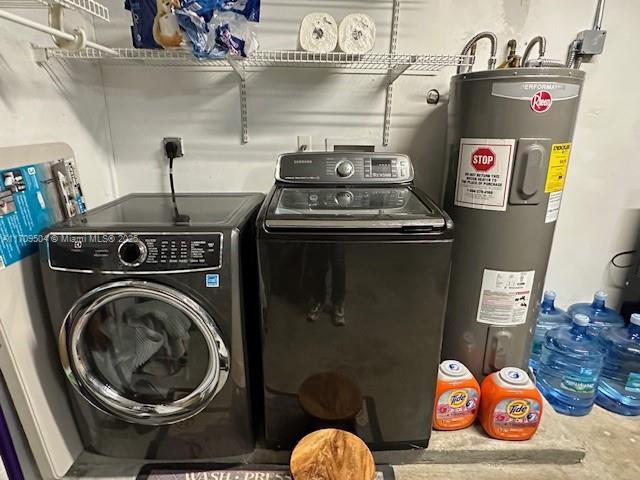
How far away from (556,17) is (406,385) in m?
1.65

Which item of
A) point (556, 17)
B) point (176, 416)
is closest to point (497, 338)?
point (176, 416)

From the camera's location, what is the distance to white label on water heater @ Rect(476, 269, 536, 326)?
143 cm

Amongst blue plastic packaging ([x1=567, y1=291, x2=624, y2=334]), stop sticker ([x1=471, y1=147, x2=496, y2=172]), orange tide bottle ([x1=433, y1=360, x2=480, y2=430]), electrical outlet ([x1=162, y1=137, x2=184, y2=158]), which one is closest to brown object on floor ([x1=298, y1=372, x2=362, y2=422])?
orange tide bottle ([x1=433, y1=360, x2=480, y2=430])

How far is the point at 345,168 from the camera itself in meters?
1.45

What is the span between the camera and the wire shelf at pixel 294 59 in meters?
1.38

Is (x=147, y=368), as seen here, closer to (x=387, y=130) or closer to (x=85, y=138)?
(x=85, y=138)

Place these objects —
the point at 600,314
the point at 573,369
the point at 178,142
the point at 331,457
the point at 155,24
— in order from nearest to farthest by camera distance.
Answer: the point at 331,457, the point at 155,24, the point at 573,369, the point at 178,142, the point at 600,314

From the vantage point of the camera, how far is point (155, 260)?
1.08 m

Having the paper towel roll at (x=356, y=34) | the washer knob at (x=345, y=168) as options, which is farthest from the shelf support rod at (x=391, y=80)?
the washer knob at (x=345, y=168)

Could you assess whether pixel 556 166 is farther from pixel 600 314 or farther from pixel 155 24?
pixel 155 24

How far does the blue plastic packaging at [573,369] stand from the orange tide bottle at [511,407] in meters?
0.39

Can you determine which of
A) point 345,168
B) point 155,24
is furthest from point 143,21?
point 345,168

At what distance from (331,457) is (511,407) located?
67 cm

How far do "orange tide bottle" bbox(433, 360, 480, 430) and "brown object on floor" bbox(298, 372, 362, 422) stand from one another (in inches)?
13.1
